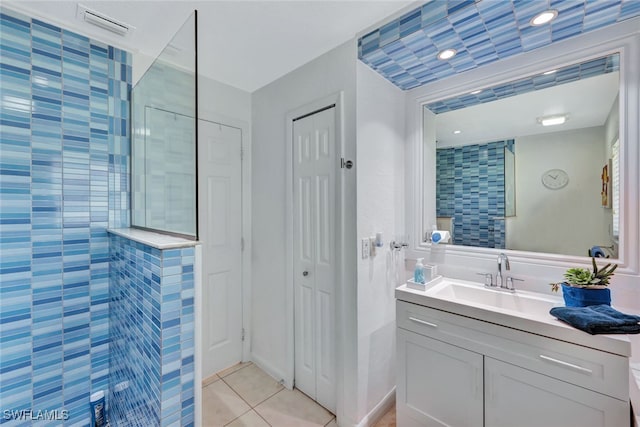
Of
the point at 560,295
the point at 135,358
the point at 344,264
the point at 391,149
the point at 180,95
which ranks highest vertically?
the point at 180,95

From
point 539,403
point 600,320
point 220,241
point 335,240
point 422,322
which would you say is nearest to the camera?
point 600,320

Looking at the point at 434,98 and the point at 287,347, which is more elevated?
the point at 434,98

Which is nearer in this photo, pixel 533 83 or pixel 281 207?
pixel 533 83

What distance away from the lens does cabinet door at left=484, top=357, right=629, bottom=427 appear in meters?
0.98

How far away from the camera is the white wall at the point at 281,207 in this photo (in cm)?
159

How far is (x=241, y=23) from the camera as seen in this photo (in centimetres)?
147

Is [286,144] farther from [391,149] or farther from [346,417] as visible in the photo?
[346,417]

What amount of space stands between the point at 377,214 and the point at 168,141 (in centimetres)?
127

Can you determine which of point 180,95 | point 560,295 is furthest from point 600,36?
point 180,95

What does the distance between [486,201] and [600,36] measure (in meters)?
0.94

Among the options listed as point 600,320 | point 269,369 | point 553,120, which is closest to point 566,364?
point 600,320

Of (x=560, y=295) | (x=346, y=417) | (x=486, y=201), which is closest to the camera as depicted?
(x=560, y=295)

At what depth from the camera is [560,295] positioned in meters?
1.38

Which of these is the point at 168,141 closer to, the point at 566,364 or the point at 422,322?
the point at 422,322
